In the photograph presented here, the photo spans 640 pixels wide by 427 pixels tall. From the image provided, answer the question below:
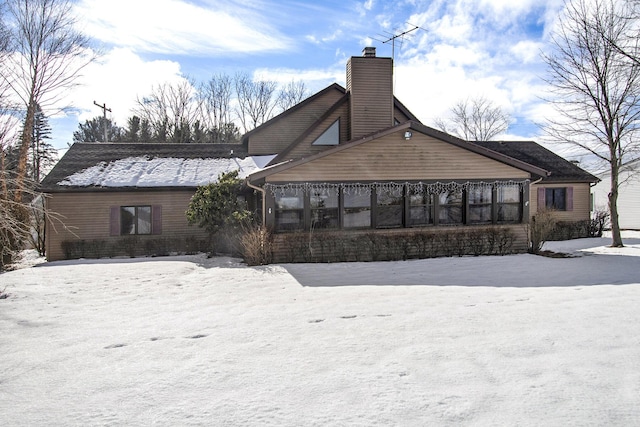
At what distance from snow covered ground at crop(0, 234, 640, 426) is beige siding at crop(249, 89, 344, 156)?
11940 millimetres

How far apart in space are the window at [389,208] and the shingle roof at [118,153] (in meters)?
8.83

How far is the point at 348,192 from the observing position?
13406 mm

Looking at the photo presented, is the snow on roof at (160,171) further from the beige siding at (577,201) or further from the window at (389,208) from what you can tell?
the beige siding at (577,201)

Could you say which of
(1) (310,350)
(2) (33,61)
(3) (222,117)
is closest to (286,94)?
(3) (222,117)

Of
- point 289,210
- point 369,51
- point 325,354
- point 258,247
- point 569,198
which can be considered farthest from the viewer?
point 569,198

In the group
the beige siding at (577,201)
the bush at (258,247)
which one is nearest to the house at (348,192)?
the bush at (258,247)

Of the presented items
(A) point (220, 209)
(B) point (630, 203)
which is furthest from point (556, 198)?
(A) point (220, 209)

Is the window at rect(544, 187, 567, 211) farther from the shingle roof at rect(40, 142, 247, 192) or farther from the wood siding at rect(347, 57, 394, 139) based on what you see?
the shingle roof at rect(40, 142, 247, 192)

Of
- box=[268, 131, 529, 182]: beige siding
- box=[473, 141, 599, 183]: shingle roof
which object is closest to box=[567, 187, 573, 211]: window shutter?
box=[473, 141, 599, 183]: shingle roof

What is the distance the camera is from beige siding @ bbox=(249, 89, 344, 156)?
1956cm

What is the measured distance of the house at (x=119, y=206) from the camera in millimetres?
16000

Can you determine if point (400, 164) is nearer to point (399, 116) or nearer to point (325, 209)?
point (325, 209)

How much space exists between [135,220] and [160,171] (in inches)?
95.0

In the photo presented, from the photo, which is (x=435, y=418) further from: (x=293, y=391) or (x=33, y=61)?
(x=33, y=61)
